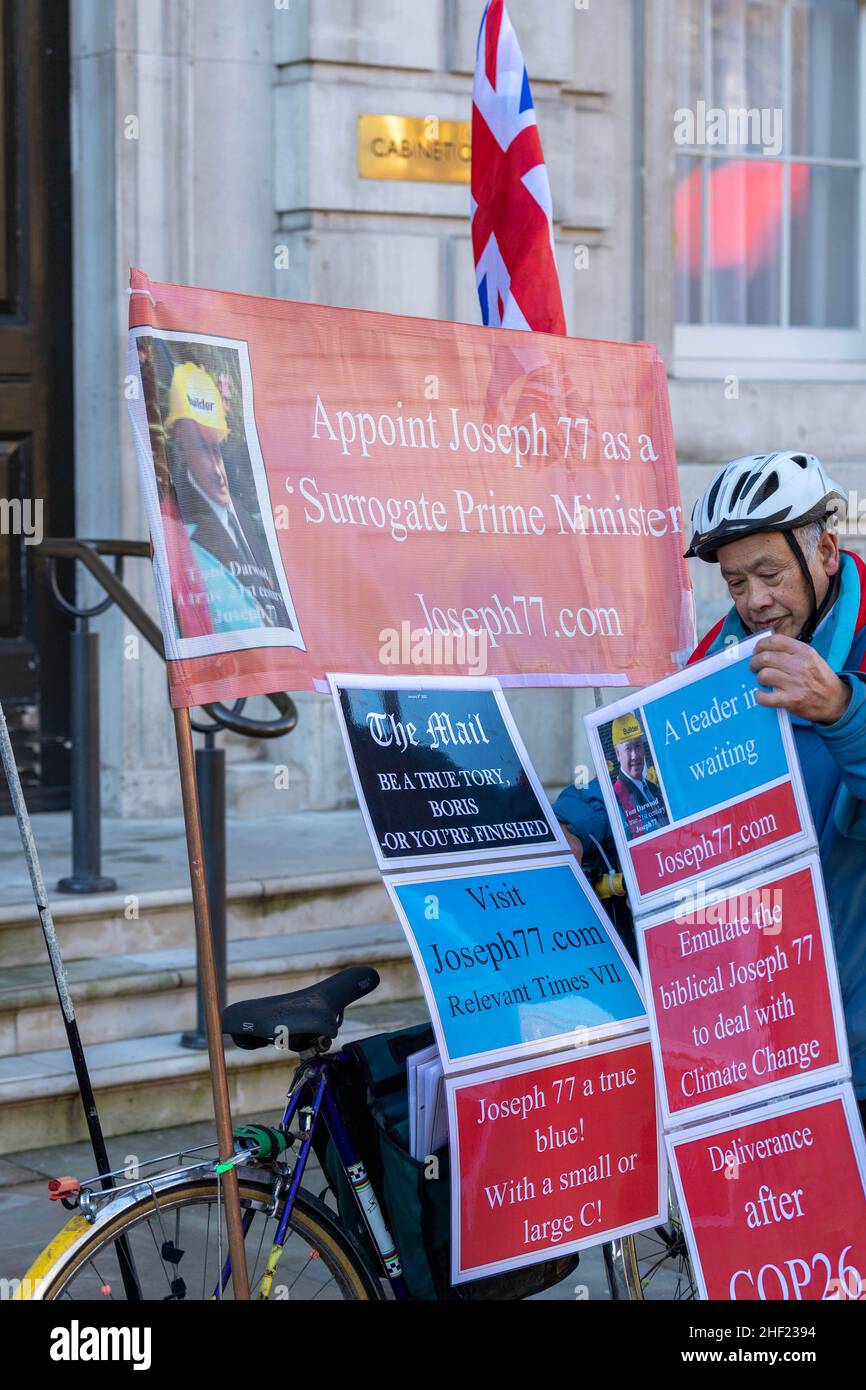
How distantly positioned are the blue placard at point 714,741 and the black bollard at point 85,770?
9.44 ft

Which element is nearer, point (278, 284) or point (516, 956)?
point (516, 956)

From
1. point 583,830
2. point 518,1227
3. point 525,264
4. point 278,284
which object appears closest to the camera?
point 518,1227

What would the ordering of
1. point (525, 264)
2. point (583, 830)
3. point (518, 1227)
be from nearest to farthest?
point (518, 1227) < point (583, 830) < point (525, 264)

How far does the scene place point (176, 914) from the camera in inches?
227

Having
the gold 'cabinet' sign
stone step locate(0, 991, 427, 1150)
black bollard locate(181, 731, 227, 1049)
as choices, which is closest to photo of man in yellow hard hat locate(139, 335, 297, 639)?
black bollard locate(181, 731, 227, 1049)

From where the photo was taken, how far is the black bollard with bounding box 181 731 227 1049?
16.8 feet

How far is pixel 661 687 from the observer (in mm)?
3043

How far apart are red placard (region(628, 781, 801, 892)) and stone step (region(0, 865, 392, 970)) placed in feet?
9.11

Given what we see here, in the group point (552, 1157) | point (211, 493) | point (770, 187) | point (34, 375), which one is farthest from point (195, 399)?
point (770, 187)

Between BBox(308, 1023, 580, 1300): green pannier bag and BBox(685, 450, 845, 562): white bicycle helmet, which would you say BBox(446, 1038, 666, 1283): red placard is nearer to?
BBox(308, 1023, 580, 1300): green pannier bag

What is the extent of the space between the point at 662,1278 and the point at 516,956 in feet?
2.90
